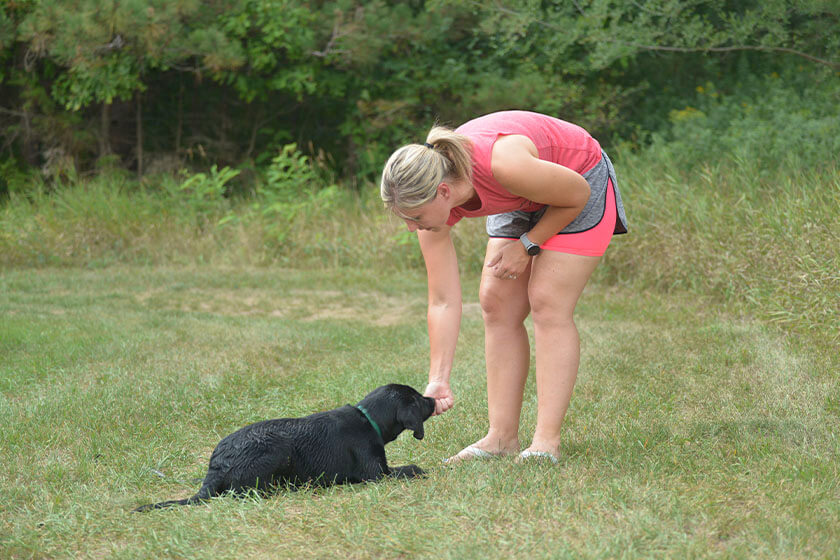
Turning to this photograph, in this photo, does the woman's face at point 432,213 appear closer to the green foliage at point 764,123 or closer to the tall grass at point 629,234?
the tall grass at point 629,234

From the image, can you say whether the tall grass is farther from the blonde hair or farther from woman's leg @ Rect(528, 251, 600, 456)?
the blonde hair

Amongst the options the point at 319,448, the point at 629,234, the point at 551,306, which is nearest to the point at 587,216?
the point at 551,306

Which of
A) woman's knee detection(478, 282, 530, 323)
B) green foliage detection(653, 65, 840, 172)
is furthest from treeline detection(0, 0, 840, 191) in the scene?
woman's knee detection(478, 282, 530, 323)

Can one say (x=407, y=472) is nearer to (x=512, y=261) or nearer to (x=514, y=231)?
(x=512, y=261)

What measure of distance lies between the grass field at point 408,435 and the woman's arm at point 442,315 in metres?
0.37

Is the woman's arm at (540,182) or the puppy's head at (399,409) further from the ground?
the woman's arm at (540,182)

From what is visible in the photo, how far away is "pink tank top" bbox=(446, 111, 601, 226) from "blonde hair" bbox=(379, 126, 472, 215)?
0.07 metres

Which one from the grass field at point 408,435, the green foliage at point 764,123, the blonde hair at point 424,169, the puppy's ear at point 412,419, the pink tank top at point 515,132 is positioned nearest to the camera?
the grass field at point 408,435

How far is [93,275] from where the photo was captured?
980 centimetres

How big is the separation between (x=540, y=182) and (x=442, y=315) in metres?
0.79

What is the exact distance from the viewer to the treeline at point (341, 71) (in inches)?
453

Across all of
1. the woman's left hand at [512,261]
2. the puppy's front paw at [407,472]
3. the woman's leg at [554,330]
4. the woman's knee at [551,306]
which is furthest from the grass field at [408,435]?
the woman's left hand at [512,261]

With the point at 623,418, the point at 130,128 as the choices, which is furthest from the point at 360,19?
the point at 623,418

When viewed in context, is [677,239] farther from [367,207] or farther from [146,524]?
[146,524]
